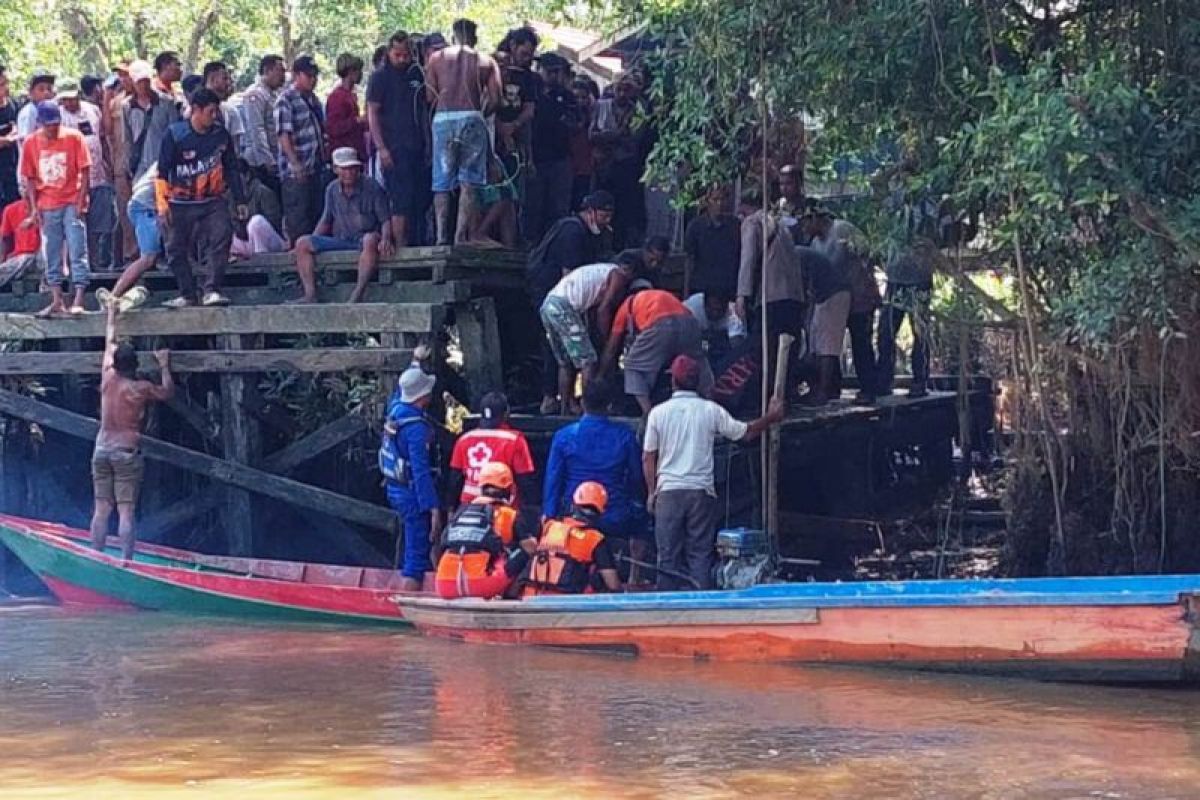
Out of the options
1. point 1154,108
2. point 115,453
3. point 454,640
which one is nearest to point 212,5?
point 115,453

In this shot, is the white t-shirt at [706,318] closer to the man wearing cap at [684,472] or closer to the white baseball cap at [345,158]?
the man wearing cap at [684,472]

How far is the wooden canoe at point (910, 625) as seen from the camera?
356 inches

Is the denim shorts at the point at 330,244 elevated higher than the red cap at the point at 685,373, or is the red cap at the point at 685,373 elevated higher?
the denim shorts at the point at 330,244

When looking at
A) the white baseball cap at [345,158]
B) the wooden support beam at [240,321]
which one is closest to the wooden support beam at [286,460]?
the wooden support beam at [240,321]

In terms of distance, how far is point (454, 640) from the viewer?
11188mm

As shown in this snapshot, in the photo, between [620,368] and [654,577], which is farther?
[620,368]

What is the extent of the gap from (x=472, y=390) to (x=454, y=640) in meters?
2.12

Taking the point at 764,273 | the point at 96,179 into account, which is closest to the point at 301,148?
the point at 96,179

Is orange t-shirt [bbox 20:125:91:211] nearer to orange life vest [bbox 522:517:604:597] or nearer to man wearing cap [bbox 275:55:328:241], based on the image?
man wearing cap [bbox 275:55:328:241]

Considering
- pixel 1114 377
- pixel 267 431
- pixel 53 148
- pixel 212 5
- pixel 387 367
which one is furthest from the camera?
pixel 212 5

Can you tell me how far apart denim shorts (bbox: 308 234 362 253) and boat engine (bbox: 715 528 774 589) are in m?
3.89

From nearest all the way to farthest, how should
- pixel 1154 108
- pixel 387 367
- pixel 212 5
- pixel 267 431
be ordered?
pixel 1154 108 < pixel 387 367 < pixel 267 431 < pixel 212 5

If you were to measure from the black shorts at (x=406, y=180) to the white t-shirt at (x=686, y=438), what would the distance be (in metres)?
3.08

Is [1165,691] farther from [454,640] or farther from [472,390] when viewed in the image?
[472,390]
